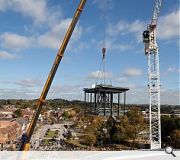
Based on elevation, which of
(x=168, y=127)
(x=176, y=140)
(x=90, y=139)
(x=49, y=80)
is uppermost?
(x=49, y=80)

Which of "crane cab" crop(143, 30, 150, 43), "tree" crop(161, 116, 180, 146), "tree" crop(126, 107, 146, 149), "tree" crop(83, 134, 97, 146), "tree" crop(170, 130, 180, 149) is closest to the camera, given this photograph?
"crane cab" crop(143, 30, 150, 43)

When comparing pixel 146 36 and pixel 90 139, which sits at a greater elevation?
pixel 146 36

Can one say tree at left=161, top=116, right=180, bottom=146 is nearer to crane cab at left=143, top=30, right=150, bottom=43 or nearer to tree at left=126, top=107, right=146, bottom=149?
tree at left=126, top=107, right=146, bottom=149

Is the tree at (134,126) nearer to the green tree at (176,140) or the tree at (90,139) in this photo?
the tree at (90,139)

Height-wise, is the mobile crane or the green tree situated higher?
the mobile crane

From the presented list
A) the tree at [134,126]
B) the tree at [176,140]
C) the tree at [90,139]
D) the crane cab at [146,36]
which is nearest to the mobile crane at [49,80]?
the crane cab at [146,36]

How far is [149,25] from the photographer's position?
52406mm

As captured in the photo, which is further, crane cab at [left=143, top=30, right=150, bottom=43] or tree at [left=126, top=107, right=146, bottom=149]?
tree at [left=126, top=107, right=146, bottom=149]

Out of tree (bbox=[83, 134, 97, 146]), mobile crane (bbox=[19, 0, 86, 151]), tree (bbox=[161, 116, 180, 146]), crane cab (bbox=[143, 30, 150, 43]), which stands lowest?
tree (bbox=[83, 134, 97, 146])

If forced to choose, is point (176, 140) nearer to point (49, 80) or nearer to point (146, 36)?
point (146, 36)

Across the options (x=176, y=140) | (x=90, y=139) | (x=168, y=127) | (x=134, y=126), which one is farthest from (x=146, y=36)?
(x=168, y=127)

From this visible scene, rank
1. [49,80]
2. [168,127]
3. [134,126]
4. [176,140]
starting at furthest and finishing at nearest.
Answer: [168,127] < [134,126] < [176,140] < [49,80]

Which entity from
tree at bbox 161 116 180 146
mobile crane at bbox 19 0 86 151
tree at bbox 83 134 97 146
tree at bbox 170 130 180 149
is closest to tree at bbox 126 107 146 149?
tree at bbox 161 116 180 146

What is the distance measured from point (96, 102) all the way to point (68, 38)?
7674 cm
